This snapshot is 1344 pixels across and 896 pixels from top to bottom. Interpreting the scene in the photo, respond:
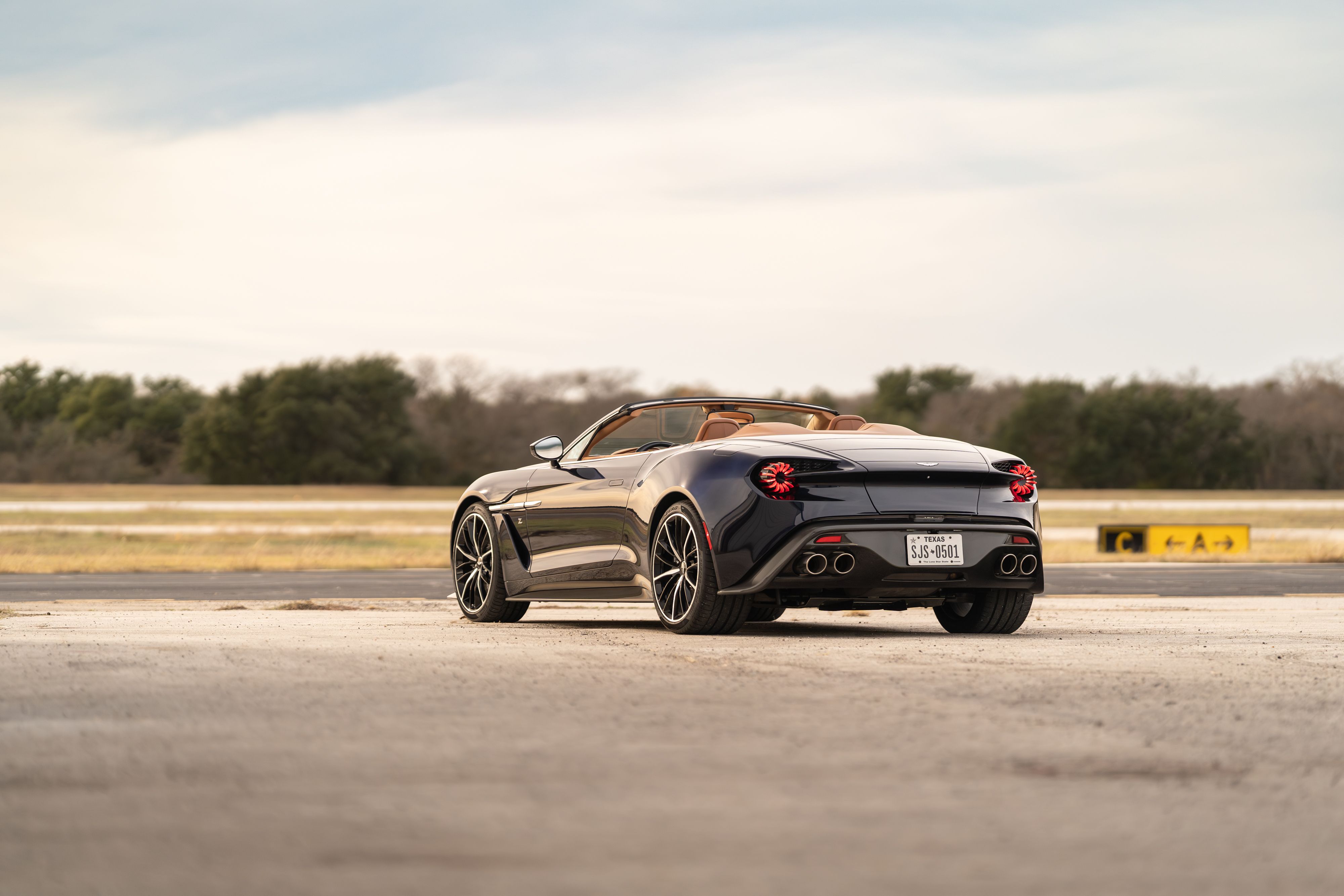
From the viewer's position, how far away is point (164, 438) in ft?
300

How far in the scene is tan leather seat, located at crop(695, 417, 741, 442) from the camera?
9.46 metres

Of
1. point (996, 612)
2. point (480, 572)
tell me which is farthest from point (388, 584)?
point (996, 612)

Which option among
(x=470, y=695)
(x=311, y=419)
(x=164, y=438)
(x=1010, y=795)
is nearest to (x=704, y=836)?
(x=1010, y=795)

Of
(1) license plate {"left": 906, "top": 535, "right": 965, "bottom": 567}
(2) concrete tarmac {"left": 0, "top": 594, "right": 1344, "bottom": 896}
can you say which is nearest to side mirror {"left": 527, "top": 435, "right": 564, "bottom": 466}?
(2) concrete tarmac {"left": 0, "top": 594, "right": 1344, "bottom": 896}

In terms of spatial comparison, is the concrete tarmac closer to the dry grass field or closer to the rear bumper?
the rear bumper

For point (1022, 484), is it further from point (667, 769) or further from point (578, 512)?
point (667, 769)

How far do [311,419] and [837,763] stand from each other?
79.1m

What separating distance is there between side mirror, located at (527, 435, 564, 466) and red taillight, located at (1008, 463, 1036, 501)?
2.84m

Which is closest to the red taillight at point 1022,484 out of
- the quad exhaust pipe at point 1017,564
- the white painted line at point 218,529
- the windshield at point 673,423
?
the quad exhaust pipe at point 1017,564

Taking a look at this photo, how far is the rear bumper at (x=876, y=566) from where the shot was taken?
26.5ft

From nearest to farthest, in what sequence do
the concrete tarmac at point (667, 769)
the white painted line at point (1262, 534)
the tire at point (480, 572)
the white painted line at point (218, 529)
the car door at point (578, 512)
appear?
the concrete tarmac at point (667, 769), the car door at point (578, 512), the tire at point (480, 572), the white painted line at point (1262, 534), the white painted line at point (218, 529)

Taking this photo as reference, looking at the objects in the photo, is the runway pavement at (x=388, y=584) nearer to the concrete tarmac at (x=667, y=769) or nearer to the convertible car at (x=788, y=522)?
the convertible car at (x=788, y=522)

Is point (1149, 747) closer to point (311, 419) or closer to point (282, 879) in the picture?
point (282, 879)

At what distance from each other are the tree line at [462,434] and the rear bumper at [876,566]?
2649 inches
